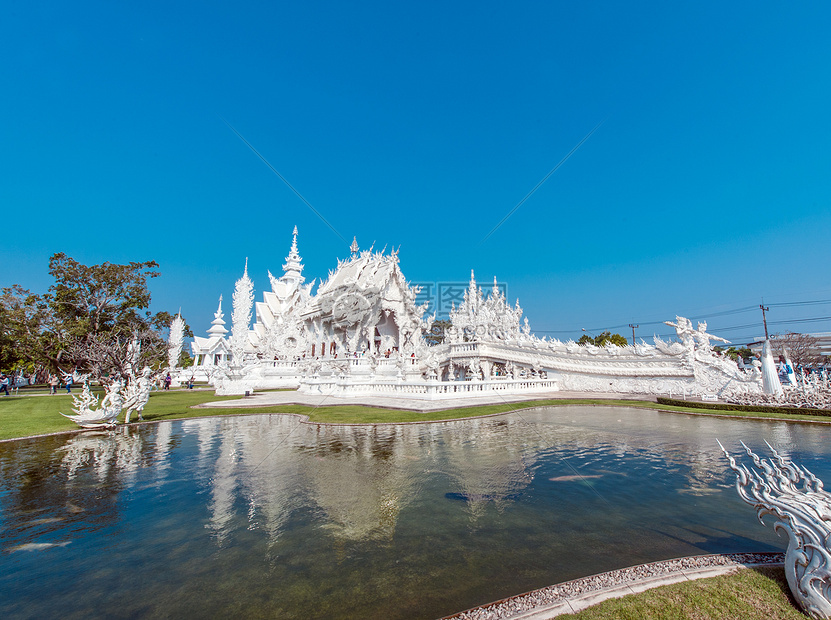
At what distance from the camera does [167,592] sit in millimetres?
3760

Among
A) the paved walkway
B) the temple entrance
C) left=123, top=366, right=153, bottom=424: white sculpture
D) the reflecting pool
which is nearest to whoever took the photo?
Answer: the reflecting pool

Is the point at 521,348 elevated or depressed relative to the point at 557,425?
elevated

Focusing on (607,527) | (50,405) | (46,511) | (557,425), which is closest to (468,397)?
(557,425)

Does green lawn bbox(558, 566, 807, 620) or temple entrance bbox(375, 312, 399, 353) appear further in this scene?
temple entrance bbox(375, 312, 399, 353)

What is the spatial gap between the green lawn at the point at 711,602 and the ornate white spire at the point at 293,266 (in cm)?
5158

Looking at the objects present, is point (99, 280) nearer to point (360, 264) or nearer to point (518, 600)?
point (360, 264)

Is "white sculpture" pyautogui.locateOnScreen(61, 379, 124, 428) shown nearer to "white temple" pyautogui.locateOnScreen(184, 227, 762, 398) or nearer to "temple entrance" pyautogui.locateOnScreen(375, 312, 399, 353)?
"white temple" pyautogui.locateOnScreen(184, 227, 762, 398)

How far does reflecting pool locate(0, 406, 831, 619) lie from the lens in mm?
3762

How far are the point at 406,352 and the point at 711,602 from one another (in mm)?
31998

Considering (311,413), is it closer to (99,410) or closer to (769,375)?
(99,410)

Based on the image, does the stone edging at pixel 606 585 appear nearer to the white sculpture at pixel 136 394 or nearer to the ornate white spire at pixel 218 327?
the white sculpture at pixel 136 394

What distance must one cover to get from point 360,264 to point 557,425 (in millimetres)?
28289

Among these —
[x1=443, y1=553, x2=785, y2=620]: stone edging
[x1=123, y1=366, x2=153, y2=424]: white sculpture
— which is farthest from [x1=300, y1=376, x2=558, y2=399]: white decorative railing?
[x1=443, y1=553, x2=785, y2=620]: stone edging

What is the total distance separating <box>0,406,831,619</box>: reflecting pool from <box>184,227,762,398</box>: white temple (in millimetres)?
10506
